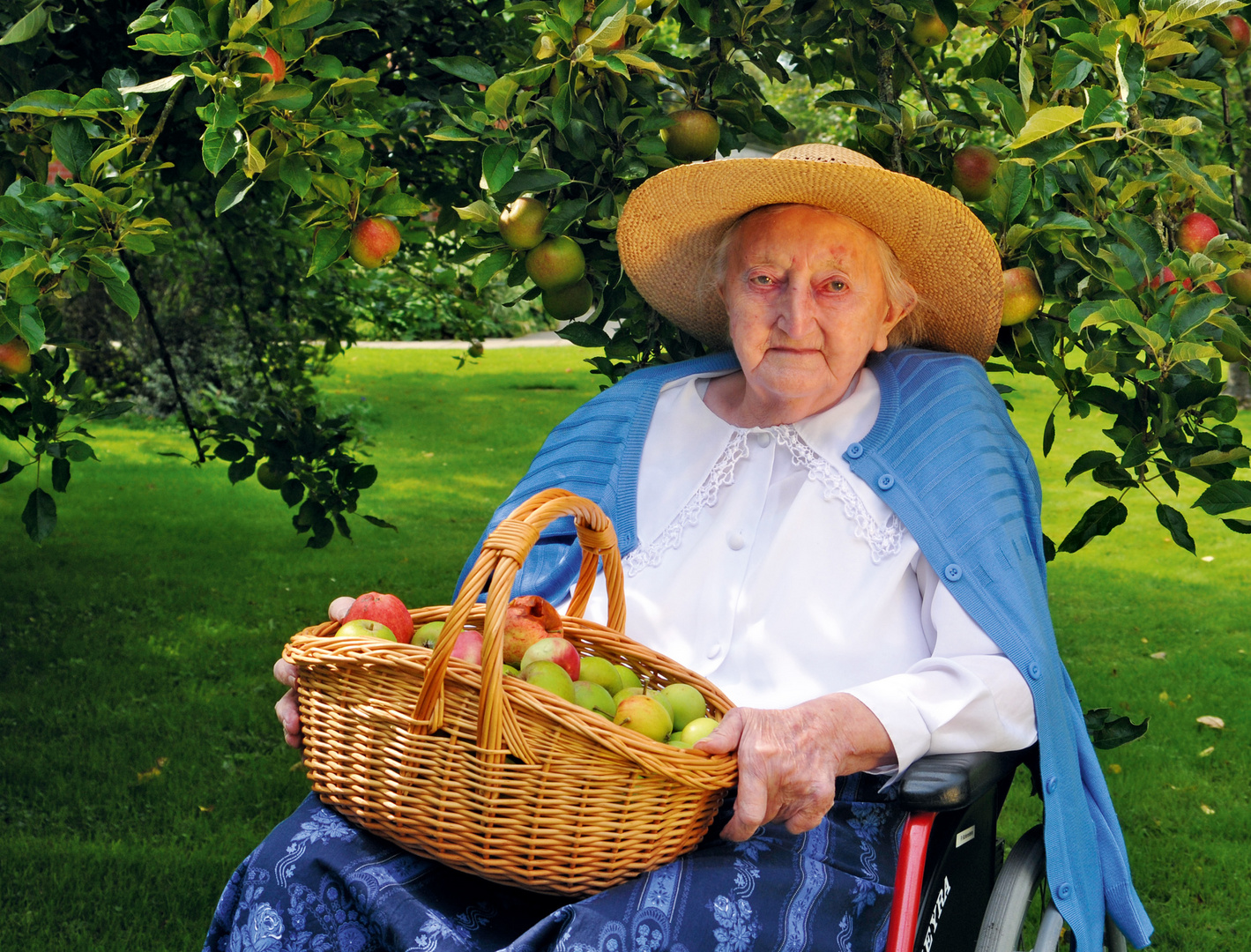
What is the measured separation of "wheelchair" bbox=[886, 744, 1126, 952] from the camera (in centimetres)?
163

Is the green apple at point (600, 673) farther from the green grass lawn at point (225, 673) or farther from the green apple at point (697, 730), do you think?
the green grass lawn at point (225, 673)

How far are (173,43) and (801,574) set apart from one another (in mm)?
1378

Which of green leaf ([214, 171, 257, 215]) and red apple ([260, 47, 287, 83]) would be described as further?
green leaf ([214, 171, 257, 215])

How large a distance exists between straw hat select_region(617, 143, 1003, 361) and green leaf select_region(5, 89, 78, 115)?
1062 millimetres

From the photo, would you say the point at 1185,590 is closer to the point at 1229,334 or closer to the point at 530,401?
the point at 1229,334

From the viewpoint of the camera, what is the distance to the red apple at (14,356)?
7.68 ft

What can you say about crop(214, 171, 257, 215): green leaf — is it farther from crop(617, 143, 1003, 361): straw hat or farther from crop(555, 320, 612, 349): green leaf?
crop(555, 320, 612, 349): green leaf

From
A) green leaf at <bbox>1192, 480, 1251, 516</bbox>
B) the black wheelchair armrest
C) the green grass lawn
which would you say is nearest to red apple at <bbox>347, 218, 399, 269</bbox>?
the black wheelchair armrest

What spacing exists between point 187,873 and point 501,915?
1.87 meters

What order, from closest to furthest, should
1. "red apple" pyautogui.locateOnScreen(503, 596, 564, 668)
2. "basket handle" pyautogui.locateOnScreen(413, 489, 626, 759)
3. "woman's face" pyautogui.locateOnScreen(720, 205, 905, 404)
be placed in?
"basket handle" pyautogui.locateOnScreen(413, 489, 626, 759) < "red apple" pyautogui.locateOnScreen(503, 596, 564, 668) < "woman's face" pyautogui.locateOnScreen(720, 205, 905, 404)

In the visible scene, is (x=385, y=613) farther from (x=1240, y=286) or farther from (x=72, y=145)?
(x=1240, y=286)

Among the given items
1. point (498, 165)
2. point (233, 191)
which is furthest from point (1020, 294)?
point (233, 191)

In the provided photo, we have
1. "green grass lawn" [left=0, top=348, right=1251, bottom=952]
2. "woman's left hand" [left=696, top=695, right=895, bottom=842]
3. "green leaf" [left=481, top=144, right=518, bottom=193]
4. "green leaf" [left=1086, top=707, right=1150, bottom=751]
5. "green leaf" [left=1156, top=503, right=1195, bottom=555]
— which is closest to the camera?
"woman's left hand" [left=696, top=695, right=895, bottom=842]

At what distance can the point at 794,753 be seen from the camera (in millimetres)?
1637
